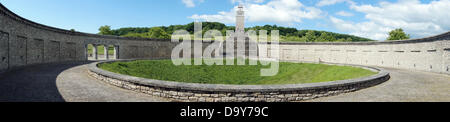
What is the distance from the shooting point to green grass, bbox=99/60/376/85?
21.9 m

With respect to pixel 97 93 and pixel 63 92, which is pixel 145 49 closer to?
pixel 63 92

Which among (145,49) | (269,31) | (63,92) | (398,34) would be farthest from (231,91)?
(269,31)

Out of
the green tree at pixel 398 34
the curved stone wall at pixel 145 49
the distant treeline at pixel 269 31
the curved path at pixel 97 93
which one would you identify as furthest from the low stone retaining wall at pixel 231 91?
the distant treeline at pixel 269 31

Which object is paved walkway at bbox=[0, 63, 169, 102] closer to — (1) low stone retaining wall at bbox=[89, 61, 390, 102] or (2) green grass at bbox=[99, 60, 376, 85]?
(1) low stone retaining wall at bbox=[89, 61, 390, 102]

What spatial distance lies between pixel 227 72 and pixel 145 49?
51.6 ft

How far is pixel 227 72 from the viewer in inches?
1033

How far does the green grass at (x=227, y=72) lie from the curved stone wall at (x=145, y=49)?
20.6 ft

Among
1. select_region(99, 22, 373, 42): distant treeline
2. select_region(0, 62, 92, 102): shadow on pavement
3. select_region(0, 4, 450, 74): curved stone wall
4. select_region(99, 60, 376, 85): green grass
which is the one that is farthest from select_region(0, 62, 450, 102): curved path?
select_region(99, 22, 373, 42): distant treeline

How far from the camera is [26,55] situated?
17188 millimetres

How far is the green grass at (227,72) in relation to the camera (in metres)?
21.9

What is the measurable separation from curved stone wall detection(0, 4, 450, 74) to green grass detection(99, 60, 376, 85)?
6286 mm

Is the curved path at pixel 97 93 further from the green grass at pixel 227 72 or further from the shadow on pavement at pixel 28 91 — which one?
the green grass at pixel 227 72

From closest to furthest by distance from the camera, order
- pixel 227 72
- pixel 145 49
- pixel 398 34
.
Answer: pixel 227 72 < pixel 145 49 < pixel 398 34

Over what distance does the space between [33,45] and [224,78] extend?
55.4ft
